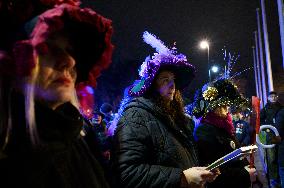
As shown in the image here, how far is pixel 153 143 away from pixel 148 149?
7 cm

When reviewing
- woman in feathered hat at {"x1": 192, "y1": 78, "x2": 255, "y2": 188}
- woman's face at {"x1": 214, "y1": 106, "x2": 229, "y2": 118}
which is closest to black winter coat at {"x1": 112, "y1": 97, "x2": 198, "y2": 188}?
woman in feathered hat at {"x1": 192, "y1": 78, "x2": 255, "y2": 188}

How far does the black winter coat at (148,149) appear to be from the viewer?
2732mm

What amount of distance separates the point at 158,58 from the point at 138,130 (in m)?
0.99

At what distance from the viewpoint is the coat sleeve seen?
2.72 metres

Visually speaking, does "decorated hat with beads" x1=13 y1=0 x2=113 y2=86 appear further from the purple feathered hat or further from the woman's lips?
the purple feathered hat

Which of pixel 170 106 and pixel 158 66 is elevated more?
pixel 158 66

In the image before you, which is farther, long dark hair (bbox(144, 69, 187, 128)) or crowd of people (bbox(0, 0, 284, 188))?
long dark hair (bbox(144, 69, 187, 128))

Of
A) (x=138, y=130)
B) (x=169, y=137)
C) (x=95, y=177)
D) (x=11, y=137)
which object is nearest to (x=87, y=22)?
(x=11, y=137)

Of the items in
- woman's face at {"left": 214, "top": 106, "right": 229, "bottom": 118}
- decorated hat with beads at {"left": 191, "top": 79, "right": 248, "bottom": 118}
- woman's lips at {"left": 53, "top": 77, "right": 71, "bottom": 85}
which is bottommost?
woman's lips at {"left": 53, "top": 77, "right": 71, "bottom": 85}

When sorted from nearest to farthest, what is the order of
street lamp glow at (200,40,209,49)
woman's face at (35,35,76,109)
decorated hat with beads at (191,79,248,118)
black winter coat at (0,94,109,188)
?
1. black winter coat at (0,94,109,188)
2. woman's face at (35,35,76,109)
3. decorated hat with beads at (191,79,248,118)
4. street lamp glow at (200,40,209,49)

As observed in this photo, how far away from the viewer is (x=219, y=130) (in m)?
4.34

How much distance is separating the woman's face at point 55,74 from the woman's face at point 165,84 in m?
1.88

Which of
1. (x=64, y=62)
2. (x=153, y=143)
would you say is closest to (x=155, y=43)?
(x=153, y=143)

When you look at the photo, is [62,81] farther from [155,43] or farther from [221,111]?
[221,111]
